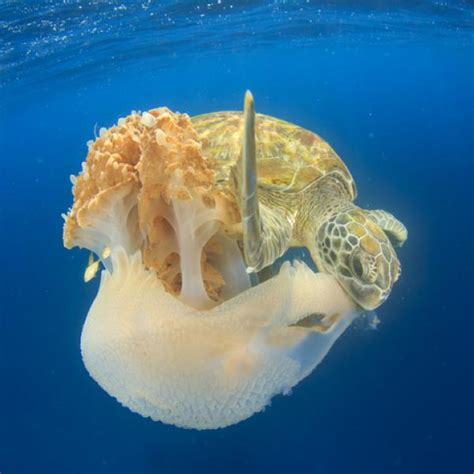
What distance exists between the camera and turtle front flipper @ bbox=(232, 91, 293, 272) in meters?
1.43

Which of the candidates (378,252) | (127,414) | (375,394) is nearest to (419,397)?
(375,394)

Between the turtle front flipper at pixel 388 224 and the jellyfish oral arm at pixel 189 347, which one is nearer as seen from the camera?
the jellyfish oral arm at pixel 189 347

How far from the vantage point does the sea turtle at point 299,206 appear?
189cm

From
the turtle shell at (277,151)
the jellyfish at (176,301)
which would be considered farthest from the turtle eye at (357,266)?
the turtle shell at (277,151)

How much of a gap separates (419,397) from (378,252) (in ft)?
15.6

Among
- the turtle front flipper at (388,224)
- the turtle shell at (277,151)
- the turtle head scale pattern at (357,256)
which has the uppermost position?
the turtle shell at (277,151)

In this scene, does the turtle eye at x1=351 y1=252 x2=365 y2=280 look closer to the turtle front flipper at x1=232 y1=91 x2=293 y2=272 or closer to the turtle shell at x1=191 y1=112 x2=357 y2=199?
the turtle front flipper at x1=232 y1=91 x2=293 y2=272

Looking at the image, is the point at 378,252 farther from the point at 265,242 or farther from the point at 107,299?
the point at 107,299

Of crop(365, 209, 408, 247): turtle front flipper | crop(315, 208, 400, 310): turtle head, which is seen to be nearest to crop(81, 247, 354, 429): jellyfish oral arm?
crop(315, 208, 400, 310): turtle head

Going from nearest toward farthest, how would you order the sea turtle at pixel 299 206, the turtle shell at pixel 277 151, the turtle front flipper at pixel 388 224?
the sea turtle at pixel 299 206
the turtle shell at pixel 277 151
the turtle front flipper at pixel 388 224

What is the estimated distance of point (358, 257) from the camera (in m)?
2.26

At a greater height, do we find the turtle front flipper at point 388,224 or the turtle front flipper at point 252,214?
the turtle front flipper at point 252,214

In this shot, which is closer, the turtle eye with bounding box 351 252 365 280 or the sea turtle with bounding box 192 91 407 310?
the sea turtle with bounding box 192 91 407 310

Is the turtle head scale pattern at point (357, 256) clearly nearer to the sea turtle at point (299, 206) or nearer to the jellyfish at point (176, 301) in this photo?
the sea turtle at point (299, 206)
